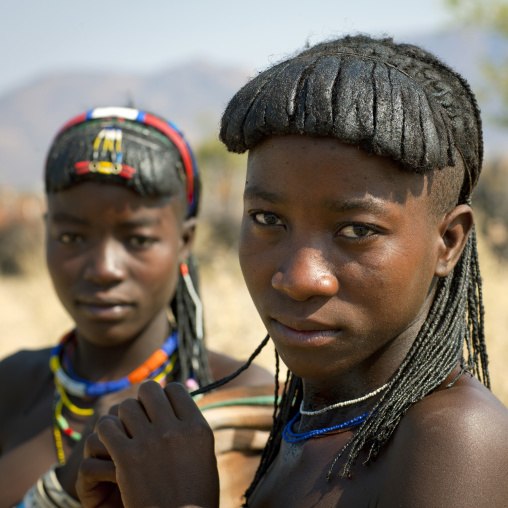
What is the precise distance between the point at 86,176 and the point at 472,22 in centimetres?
1217

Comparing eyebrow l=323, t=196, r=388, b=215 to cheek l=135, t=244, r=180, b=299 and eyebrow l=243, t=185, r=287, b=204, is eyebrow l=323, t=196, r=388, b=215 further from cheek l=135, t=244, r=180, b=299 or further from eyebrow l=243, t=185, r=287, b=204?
cheek l=135, t=244, r=180, b=299

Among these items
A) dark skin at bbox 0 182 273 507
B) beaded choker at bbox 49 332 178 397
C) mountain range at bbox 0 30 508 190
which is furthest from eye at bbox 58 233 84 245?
mountain range at bbox 0 30 508 190

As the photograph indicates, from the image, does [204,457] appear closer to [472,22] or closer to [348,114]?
[348,114]

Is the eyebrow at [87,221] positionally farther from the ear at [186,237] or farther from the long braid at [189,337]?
the long braid at [189,337]

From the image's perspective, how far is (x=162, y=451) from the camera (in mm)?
1634

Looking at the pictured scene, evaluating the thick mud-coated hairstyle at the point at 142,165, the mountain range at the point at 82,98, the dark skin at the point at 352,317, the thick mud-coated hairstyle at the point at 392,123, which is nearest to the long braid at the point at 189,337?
the thick mud-coated hairstyle at the point at 142,165

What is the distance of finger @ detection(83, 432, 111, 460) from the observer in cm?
179

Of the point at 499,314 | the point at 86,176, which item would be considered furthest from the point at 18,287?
the point at 86,176

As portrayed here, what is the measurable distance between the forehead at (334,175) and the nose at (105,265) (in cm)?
145

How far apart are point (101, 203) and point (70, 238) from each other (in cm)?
20

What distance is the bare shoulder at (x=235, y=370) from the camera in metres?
2.87

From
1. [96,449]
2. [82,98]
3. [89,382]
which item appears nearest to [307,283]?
[96,449]

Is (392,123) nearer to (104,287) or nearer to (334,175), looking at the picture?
(334,175)

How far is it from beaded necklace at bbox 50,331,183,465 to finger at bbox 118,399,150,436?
48.4 inches
